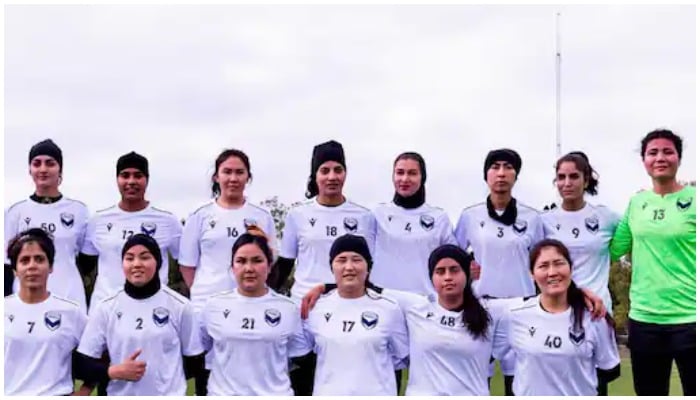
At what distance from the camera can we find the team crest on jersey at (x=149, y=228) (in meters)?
6.75

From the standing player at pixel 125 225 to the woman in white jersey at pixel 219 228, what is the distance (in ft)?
0.70

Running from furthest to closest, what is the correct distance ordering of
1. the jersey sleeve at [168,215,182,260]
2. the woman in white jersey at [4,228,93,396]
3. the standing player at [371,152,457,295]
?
the jersey sleeve at [168,215,182,260] → the standing player at [371,152,457,295] → the woman in white jersey at [4,228,93,396]

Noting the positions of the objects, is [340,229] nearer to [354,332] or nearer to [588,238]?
[354,332]

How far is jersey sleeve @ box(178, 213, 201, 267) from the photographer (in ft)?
21.9

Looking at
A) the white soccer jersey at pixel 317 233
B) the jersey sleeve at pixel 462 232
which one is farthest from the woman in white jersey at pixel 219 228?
the jersey sleeve at pixel 462 232

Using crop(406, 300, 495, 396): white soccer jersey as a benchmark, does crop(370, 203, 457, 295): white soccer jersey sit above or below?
above

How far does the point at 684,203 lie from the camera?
5914 mm

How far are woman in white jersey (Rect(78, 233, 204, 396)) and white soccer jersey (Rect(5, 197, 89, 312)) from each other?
1066 millimetres

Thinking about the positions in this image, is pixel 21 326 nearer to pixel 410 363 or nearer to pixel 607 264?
pixel 410 363

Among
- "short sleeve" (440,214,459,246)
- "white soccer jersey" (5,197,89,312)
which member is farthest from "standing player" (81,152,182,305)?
"short sleeve" (440,214,459,246)

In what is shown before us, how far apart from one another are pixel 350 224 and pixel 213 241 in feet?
3.33

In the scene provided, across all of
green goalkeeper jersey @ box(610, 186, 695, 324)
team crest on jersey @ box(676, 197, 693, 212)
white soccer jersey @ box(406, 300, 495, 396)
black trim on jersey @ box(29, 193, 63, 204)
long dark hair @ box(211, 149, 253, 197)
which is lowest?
white soccer jersey @ box(406, 300, 495, 396)

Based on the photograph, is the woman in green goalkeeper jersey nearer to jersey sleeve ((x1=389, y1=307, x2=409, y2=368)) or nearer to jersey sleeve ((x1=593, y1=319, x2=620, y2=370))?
jersey sleeve ((x1=593, y1=319, x2=620, y2=370))

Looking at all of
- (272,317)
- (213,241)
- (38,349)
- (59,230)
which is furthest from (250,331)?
(59,230)
